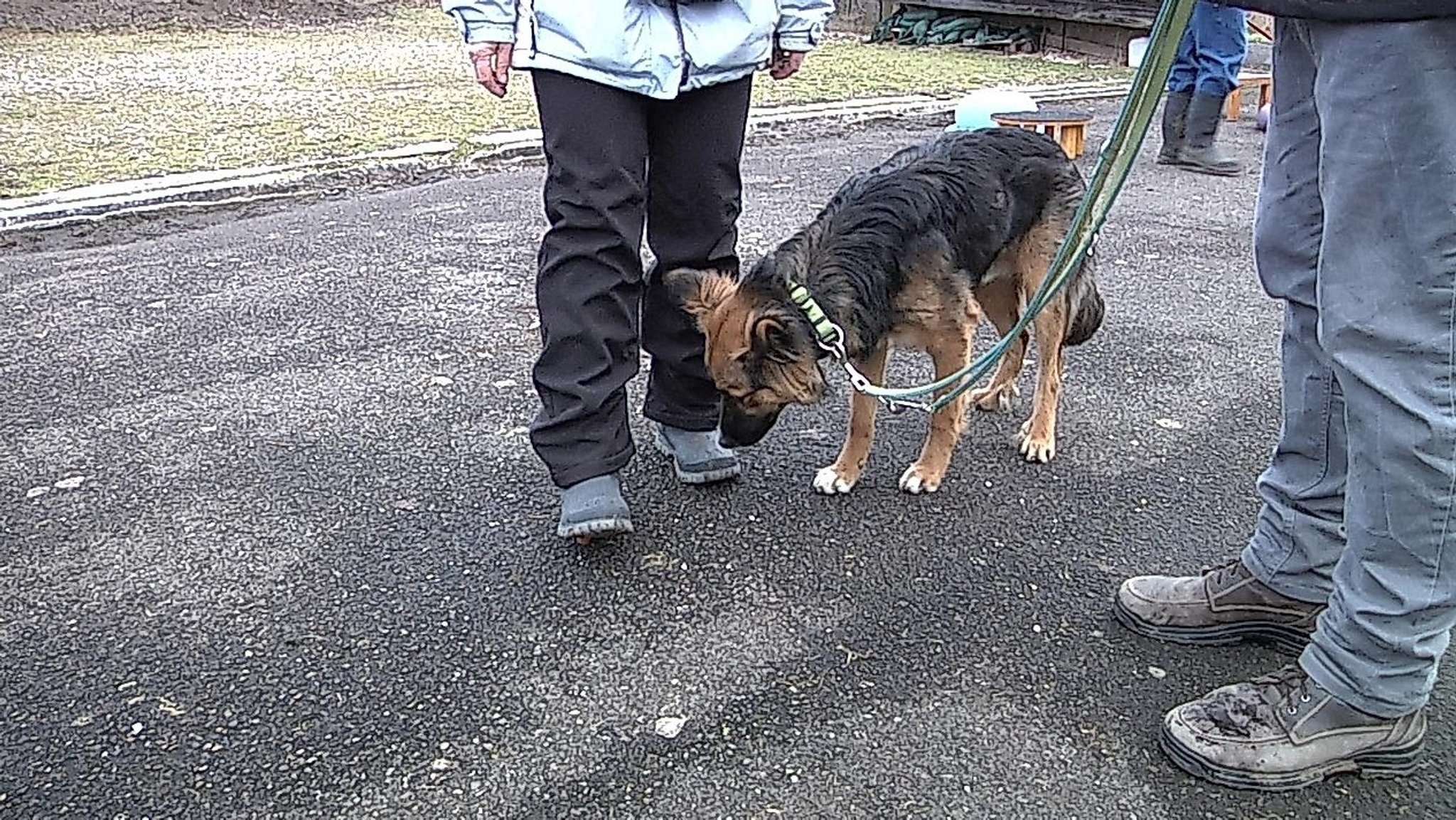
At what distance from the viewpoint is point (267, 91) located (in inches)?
432

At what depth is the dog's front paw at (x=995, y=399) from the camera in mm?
4250

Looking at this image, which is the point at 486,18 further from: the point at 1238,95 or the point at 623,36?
the point at 1238,95

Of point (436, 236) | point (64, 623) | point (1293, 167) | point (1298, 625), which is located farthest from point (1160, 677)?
point (436, 236)

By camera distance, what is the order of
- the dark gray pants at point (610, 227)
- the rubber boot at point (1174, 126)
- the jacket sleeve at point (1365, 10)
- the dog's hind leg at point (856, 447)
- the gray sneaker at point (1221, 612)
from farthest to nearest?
the rubber boot at point (1174, 126) < the dog's hind leg at point (856, 447) < the dark gray pants at point (610, 227) < the gray sneaker at point (1221, 612) < the jacket sleeve at point (1365, 10)

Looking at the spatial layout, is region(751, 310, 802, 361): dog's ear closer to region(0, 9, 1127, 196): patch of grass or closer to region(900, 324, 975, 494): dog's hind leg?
region(900, 324, 975, 494): dog's hind leg

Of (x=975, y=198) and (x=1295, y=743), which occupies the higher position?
(x=975, y=198)

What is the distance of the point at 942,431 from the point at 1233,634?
110 cm

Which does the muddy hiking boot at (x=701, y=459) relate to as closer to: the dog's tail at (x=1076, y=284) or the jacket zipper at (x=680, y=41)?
the jacket zipper at (x=680, y=41)

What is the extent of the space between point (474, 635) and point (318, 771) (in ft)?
1.81

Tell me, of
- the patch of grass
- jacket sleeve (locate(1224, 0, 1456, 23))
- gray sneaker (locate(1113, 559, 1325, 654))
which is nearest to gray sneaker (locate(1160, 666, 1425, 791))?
gray sneaker (locate(1113, 559, 1325, 654))

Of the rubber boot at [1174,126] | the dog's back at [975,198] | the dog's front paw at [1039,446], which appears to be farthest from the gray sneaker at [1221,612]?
the rubber boot at [1174,126]

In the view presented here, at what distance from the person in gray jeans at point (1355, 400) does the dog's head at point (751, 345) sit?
3.85ft

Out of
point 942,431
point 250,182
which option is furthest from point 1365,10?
point 250,182

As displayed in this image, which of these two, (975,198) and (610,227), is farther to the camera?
(975,198)
